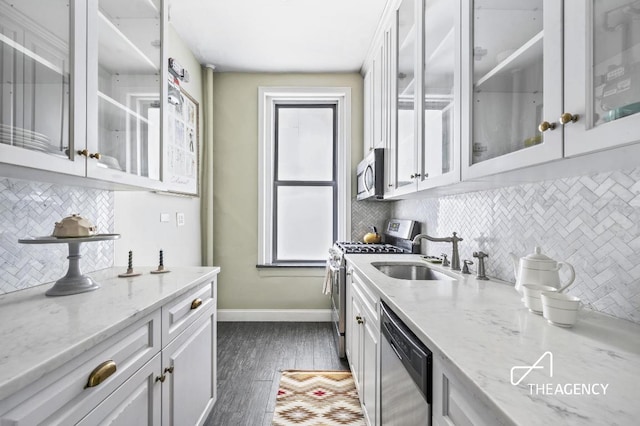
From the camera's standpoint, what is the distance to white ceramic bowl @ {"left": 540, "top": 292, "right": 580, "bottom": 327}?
2.65 ft

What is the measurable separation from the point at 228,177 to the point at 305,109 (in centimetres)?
124

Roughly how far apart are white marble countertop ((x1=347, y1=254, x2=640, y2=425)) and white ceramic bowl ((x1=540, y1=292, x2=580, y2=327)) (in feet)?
0.07

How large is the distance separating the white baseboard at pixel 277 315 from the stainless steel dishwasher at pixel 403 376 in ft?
7.00

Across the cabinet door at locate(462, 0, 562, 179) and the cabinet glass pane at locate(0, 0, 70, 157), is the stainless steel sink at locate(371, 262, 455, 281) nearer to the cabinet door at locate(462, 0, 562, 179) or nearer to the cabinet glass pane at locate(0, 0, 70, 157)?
the cabinet door at locate(462, 0, 562, 179)

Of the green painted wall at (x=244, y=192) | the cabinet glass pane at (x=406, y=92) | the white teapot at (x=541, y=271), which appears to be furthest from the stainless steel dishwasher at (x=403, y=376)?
the green painted wall at (x=244, y=192)

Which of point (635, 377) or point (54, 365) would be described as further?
point (54, 365)

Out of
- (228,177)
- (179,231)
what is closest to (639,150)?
(179,231)

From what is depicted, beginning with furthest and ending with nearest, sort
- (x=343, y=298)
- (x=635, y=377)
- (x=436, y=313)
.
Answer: (x=343, y=298) → (x=436, y=313) → (x=635, y=377)

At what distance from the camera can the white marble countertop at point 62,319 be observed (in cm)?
64

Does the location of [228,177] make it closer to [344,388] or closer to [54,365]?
[344,388]

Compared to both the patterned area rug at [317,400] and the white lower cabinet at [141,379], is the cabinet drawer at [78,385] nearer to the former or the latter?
the white lower cabinet at [141,379]

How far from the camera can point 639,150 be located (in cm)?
66
